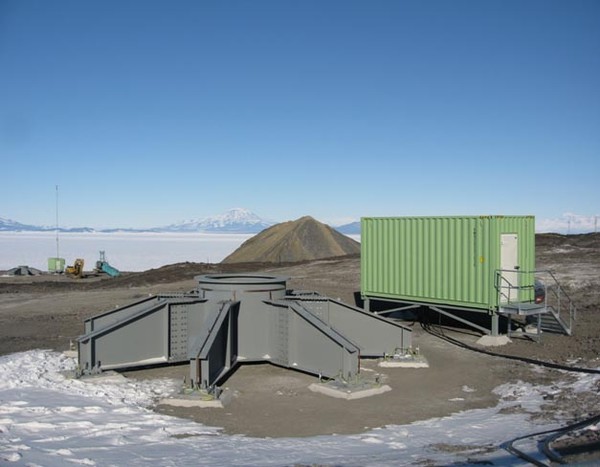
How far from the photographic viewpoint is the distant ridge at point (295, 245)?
46469 millimetres

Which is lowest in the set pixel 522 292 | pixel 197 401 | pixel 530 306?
pixel 197 401

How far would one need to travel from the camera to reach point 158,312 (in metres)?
11.8

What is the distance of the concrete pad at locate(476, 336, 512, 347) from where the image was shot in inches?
554

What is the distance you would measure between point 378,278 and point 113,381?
27.3 ft

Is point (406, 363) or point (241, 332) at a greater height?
point (241, 332)

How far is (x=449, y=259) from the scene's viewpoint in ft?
49.4

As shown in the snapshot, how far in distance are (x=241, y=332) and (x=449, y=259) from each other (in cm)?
573

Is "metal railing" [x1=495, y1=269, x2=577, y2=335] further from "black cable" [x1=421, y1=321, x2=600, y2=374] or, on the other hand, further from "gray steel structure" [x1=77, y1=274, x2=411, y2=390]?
"gray steel structure" [x1=77, y1=274, x2=411, y2=390]

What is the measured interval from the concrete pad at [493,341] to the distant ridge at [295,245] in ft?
102

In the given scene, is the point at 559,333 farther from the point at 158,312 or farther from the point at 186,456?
the point at 186,456

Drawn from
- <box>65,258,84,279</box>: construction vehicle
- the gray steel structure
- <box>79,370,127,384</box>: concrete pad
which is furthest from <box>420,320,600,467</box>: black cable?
<box>65,258,84,279</box>: construction vehicle

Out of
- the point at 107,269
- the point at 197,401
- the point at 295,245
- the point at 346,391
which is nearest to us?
the point at 197,401

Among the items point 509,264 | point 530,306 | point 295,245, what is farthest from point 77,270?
point 530,306

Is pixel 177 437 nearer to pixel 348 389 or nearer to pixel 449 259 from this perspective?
pixel 348 389
